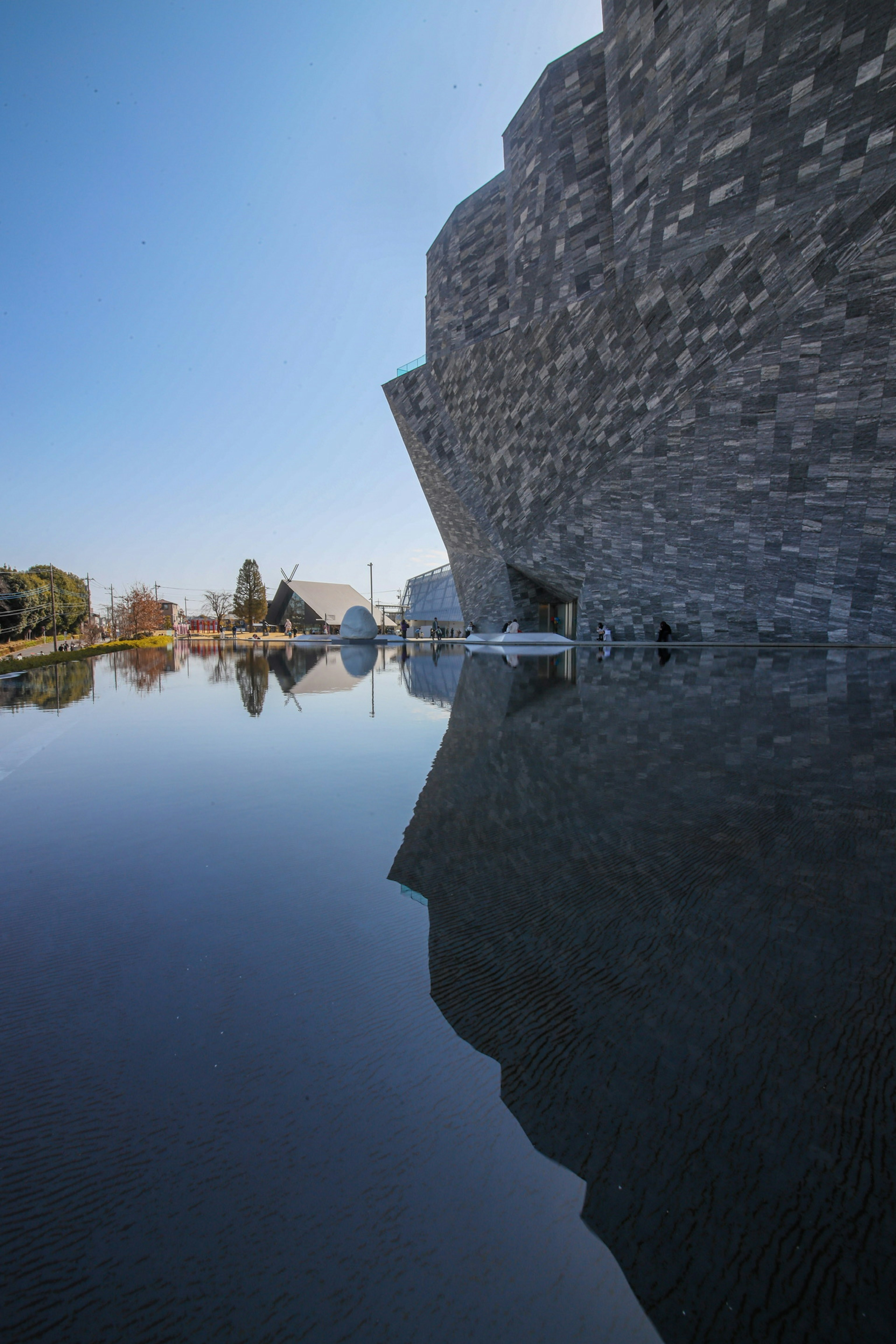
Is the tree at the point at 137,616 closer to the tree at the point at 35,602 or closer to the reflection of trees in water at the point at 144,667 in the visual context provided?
the tree at the point at 35,602

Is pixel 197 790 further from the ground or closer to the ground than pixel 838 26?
closer to the ground

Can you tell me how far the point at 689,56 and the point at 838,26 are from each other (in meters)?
3.71

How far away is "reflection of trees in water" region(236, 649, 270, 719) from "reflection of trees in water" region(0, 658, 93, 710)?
242 centimetres

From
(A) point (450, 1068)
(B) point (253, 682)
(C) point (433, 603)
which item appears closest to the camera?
(A) point (450, 1068)

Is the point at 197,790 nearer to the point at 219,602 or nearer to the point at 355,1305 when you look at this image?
the point at 355,1305

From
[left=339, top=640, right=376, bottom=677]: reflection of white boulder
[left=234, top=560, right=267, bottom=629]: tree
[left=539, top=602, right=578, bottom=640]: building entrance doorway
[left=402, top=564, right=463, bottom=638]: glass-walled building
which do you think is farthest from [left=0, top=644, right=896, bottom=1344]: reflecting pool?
[left=234, top=560, right=267, bottom=629]: tree

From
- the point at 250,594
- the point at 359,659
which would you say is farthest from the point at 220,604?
the point at 359,659

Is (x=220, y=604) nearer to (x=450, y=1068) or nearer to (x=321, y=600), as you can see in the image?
(x=321, y=600)

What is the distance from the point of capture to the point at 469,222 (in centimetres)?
2459

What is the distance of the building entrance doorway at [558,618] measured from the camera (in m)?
33.0

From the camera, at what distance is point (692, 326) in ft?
58.1

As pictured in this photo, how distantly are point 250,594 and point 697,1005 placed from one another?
3187 inches

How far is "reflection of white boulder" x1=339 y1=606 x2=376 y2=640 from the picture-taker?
3869cm

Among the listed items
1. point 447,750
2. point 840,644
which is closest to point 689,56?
point 840,644
